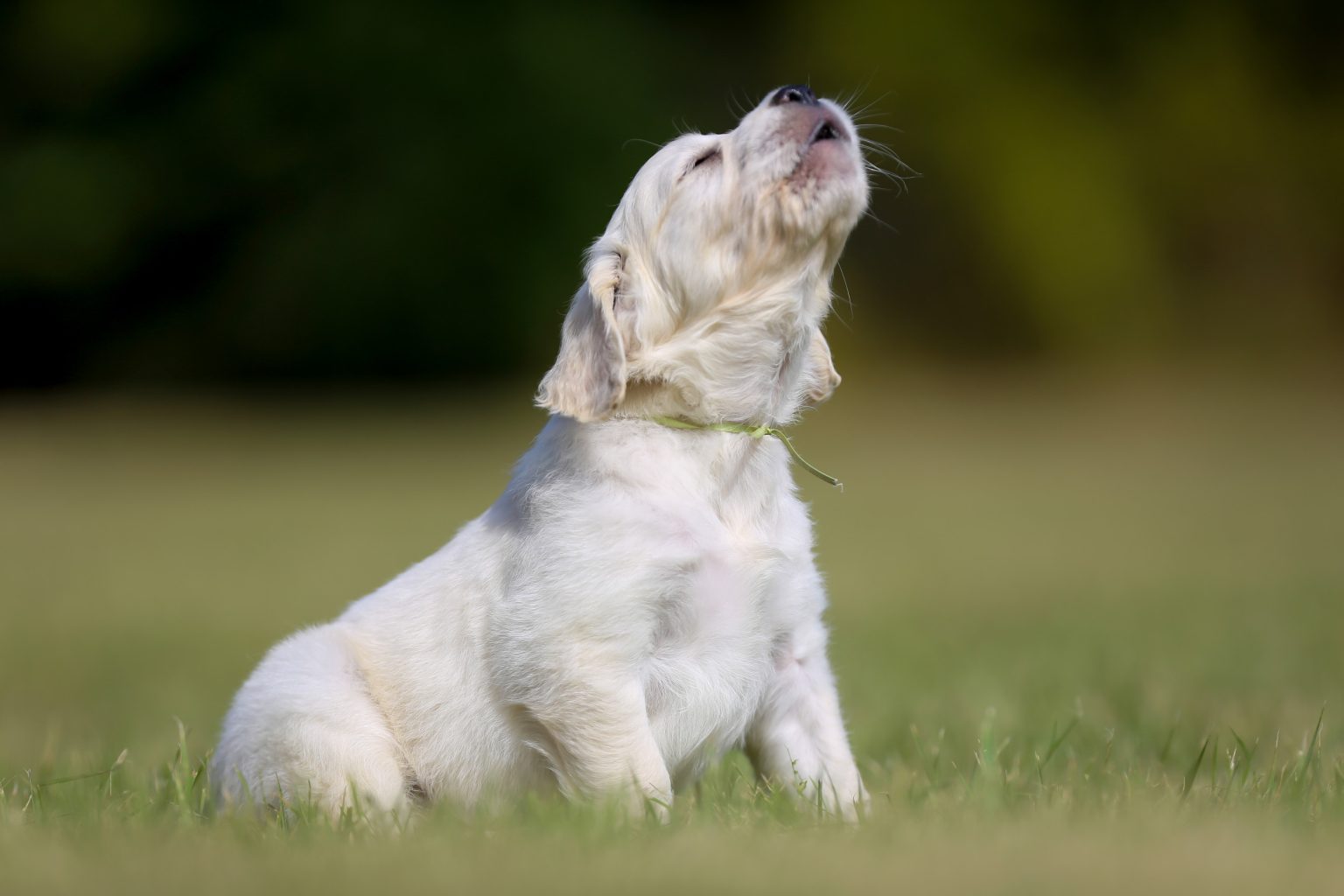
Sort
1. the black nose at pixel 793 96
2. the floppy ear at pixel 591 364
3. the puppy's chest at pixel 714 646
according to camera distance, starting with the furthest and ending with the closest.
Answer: the black nose at pixel 793 96 < the floppy ear at pixel 591 364 < the puppy's chest at pixel 714 646

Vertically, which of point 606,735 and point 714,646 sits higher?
point 714,646

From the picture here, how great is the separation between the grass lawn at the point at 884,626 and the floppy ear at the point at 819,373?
3.14 ft

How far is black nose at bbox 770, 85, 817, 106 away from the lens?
145 inches

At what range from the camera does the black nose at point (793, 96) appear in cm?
368

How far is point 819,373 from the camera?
391 cm

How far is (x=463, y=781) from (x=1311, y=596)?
16.8 feet

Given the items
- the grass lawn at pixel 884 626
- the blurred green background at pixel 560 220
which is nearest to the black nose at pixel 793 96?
the grass lawn at pixel 884 626

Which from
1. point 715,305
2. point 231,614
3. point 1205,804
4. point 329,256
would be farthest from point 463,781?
point 329,256

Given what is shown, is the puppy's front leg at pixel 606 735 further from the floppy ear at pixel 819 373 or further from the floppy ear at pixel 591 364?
the floppy ear at pixel 819 373

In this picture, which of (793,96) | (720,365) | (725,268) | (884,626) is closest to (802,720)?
(720,365)

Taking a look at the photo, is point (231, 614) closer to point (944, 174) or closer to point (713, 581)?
point (713, 581)

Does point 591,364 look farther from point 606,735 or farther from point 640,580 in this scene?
point 606,735

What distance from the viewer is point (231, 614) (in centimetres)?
803

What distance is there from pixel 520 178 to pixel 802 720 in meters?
16.2
